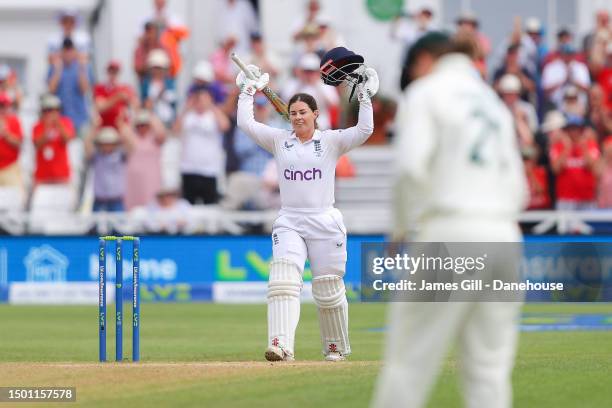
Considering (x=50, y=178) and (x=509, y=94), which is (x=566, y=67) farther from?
(x=50, y=178)

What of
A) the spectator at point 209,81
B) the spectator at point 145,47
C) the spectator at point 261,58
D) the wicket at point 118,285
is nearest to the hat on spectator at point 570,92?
the spectator at point 261,58

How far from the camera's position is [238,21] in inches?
905

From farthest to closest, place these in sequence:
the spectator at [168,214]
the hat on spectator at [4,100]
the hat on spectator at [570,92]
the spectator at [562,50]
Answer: the spectator at [562,50]
the hat on spectator at [4,100]
the hat on spectator at [570,92]
the spectator at [168,214]

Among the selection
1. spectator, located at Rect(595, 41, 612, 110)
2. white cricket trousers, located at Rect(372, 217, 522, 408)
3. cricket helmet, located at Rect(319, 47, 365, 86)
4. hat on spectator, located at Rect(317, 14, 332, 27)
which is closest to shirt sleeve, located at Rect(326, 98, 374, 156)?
cricket helmet, located at Rect(319, 47, 365, 86)

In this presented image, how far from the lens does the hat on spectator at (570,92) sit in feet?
66.9

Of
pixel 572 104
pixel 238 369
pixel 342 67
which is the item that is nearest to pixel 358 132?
pixel 342 67

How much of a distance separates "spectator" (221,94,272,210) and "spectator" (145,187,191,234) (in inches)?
25.5

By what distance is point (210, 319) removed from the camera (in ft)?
54.8

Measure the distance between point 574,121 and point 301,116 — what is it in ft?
32.3

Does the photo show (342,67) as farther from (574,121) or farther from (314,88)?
(574,121)

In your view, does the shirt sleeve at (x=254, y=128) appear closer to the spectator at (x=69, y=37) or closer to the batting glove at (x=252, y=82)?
the batting glove at (x=252, y=82)

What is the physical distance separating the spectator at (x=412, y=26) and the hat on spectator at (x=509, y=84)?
1298mm

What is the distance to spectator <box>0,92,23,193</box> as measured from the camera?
20312 millimetres

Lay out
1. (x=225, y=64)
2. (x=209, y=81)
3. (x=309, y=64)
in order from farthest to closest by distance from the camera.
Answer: (x=225, y=64) < (x=209, y=81) < (x=309, y=64)
